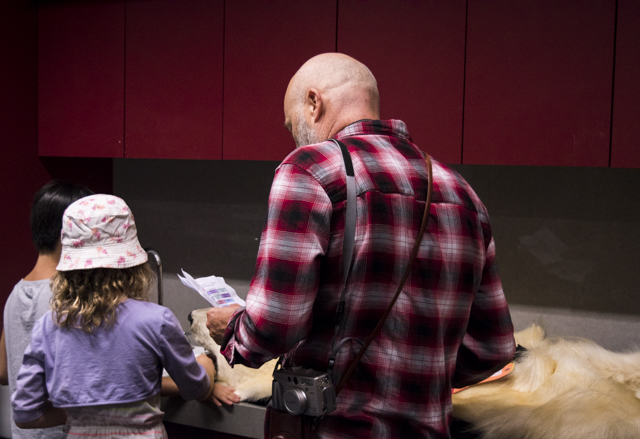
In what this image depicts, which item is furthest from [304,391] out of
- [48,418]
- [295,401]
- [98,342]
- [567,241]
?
[567,241]

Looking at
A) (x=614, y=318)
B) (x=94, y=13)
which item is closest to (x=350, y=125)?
(x=614, y=318)

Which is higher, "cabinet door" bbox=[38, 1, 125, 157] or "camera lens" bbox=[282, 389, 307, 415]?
"cabinet door" bbox=[38, 1, 125, 157]

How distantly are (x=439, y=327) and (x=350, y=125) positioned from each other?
38cm

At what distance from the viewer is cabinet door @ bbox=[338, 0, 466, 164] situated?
1.96 metres

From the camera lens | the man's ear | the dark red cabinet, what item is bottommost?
the camera lens

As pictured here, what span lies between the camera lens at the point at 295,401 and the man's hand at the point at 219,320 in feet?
0.59

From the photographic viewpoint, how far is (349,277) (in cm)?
94

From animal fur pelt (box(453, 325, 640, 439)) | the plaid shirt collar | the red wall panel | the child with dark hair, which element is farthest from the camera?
the red wall panel

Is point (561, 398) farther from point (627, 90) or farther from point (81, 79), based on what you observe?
point (81, 79)

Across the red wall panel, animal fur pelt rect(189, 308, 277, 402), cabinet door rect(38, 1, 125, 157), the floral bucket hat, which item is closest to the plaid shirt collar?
the floral bucket hat

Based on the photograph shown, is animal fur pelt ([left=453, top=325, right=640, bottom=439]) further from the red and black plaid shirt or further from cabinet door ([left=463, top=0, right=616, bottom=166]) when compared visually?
the red and black plaid shirt

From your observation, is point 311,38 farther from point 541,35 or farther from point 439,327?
point 439,327

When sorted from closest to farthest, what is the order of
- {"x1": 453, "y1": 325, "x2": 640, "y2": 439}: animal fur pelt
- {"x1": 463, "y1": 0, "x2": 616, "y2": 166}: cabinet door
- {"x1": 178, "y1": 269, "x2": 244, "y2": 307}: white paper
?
{"x1": 178, "y1": 269, "x2": 244, "y2": 307}: white paper < {"x1": 453, "y1": 325, "x2": 640, "y2": 439}: animal fur pelt < {"x1": 463, "y1": 0, "x2": 616, "y2": 166}: cabinet door

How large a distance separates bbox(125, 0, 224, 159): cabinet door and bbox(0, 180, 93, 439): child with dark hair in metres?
0.73
